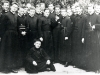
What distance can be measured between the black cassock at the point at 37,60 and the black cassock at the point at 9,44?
552 millimetres

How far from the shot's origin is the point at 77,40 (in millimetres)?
7855

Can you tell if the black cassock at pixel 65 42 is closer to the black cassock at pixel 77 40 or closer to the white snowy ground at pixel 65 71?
the black cassock at pixel 77 40

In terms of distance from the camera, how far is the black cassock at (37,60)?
23.0ft

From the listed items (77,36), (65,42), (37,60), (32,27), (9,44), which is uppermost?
(32,27)

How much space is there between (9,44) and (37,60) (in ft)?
3.69

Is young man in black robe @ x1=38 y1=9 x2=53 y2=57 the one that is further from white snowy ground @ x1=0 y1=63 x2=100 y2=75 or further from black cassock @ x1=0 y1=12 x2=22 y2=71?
black cassock @ x1=0 y1=12 x2=22 y2=71

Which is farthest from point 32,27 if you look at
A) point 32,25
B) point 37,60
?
point 37,60

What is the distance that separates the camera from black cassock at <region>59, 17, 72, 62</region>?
7941mm

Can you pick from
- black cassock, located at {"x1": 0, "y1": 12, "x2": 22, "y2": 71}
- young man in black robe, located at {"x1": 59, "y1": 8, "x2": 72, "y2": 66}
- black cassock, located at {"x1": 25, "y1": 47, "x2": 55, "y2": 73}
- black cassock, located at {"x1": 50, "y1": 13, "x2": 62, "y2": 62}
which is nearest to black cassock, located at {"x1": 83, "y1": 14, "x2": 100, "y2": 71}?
young man in black robe, located at {"x1": 59, "y1": 8, "x2": 72, "y2": 66}

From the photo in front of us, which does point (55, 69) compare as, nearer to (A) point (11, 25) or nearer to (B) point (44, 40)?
(B) point (44, 40)

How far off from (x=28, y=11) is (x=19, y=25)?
80cm

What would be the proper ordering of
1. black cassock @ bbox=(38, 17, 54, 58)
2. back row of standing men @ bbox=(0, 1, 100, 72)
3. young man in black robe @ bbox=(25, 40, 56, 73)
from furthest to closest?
black cassock @ bbox=(38, 17, 54, 58)
back row of standing men @ bbox=(0, 1, 100, 72)
young man in black robe @ bbox=(25, 40, 56, 73)

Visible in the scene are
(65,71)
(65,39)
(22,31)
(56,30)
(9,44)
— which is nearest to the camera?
(9,44)

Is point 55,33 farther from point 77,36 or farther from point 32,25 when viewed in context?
point 32,25
